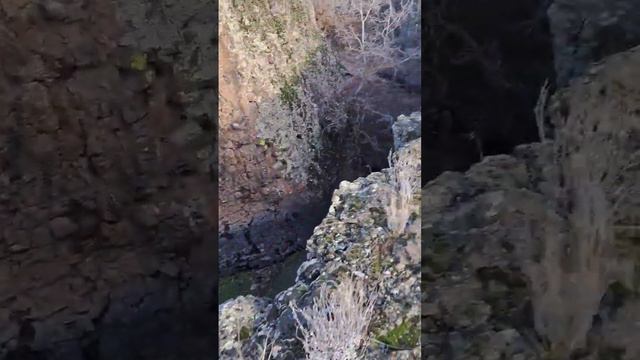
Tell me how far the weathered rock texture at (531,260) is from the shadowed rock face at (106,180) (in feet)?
1.48

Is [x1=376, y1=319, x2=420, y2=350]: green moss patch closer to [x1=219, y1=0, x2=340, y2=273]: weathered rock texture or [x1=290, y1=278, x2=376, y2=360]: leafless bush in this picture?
[x1=290, y1=278, x2=376, y2=360]: leafless bush

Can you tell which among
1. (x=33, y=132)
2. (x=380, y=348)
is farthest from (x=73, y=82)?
(x=380, y=348)

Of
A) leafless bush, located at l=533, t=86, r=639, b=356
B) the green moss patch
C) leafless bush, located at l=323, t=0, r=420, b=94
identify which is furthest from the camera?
leafless bush, located at l=323, t=0, r=420, b=94

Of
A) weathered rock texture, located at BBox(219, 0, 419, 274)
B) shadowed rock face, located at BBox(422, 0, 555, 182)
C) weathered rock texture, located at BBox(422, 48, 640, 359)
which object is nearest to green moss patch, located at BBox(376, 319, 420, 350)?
weathered rock texture, located at BBox(219, 0, 419, 274)

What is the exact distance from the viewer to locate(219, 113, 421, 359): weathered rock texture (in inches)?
73.2

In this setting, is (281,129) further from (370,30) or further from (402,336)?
(402,336)

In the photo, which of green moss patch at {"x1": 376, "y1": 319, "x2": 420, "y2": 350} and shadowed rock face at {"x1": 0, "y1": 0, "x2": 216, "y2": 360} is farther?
green moss patch at {"x1": 376, "y1": 319, "x2": 420, "y2": 350}

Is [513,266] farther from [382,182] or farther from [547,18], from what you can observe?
[382,182]

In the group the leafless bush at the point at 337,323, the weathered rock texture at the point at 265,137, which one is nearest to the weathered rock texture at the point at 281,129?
the weathered rock texture at the point at 265,137

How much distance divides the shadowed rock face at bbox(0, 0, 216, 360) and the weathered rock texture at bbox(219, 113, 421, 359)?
0.59m

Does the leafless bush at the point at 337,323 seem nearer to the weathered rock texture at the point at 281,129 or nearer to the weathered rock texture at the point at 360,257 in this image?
the weathered rock texture at the point at 360,257

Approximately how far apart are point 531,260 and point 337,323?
0.77 meters

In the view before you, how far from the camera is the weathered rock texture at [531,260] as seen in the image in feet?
3.75

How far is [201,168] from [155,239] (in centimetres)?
16
